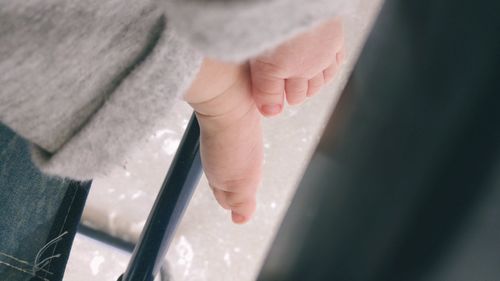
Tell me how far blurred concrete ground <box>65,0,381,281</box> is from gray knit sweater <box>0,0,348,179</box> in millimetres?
462

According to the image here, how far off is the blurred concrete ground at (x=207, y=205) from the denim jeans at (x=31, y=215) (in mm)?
316

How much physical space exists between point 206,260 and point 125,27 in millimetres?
549

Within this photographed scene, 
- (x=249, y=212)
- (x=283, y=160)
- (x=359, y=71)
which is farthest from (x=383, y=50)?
(x=283, y=160)

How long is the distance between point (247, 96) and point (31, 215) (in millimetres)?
200

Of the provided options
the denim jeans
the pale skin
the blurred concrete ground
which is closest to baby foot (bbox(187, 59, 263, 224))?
the pale skin

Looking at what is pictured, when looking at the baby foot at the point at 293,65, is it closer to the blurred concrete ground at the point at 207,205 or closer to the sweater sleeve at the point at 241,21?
the sweater sleeve at the point at 241,21

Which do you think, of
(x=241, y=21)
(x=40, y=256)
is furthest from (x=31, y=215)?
(x=241, y=21)

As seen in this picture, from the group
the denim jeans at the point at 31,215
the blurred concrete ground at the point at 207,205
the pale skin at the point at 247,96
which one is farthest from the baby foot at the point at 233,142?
the blurred concrete ground at the point at 207,205

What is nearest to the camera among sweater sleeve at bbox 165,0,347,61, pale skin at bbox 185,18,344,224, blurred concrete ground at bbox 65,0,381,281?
sweater sleeve at bbox 165,0,347,61

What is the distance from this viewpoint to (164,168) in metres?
0.79

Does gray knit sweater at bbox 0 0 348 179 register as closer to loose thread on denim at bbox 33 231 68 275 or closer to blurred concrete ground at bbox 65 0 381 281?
loose thread on denim at bbox 33 231 68 275

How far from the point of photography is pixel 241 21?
7.6 inches

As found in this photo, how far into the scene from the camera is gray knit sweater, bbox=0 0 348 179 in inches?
10.3

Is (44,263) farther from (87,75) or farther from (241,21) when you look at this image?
(241,21)
